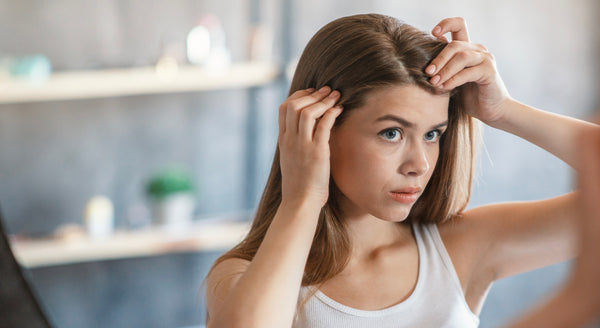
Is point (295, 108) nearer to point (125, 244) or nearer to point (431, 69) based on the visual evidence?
point (431, 69)

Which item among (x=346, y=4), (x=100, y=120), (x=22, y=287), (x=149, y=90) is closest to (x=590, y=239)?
(x=22, y=287)

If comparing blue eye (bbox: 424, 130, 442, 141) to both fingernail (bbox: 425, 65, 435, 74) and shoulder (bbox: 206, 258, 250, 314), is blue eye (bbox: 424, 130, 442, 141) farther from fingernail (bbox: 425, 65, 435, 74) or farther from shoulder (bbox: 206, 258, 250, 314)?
shoulder (bbox: 206, 258, 250, 314)

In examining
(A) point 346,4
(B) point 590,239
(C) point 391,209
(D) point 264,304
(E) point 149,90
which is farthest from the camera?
(A) point 346,4

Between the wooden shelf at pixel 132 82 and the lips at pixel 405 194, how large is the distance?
1.63 meters

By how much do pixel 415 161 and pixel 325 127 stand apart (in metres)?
0.13

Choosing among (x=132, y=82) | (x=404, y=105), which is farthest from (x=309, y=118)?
(x=132, y=82)

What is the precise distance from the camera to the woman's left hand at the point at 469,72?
0.89 m

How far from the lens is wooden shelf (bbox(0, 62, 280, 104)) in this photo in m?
2.22

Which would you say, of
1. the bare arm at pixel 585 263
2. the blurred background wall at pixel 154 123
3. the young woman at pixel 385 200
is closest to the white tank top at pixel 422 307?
the young woman at pixel 385 200

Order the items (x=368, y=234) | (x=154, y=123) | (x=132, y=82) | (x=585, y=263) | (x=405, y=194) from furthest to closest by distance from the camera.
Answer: (x=154, y=123) < (x=132, y=82) < (x=368, y=234) < (x=405, y=194) < (x=585, y=263)

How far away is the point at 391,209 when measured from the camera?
91cm

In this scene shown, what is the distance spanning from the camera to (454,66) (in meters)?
0.89

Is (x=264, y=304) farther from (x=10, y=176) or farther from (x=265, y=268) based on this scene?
(x=10, y=176)

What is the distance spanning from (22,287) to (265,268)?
44 cm
